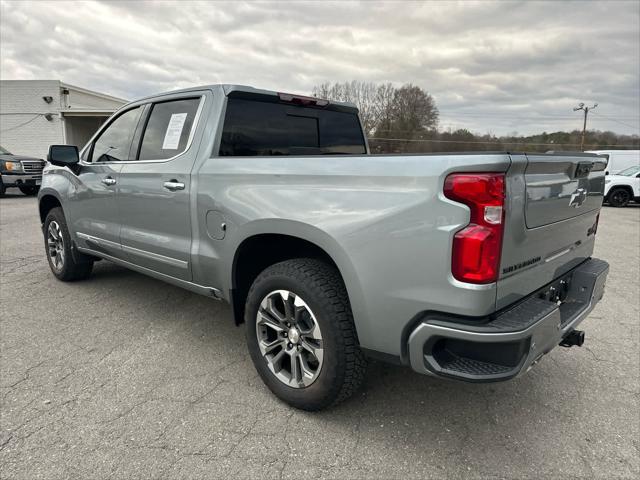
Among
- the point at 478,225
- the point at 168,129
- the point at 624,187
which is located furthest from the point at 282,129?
the point at 624,187

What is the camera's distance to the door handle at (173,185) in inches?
120

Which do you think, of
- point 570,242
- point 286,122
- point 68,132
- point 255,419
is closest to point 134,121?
point 286,122

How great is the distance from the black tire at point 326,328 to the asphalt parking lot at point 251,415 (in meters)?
0.19

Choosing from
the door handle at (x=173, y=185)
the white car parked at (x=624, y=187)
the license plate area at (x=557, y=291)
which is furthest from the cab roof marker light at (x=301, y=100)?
the white car parked at (x=624, y=187)

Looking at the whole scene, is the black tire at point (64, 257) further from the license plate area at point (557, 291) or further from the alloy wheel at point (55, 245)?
the license plate area at point (557, 291)

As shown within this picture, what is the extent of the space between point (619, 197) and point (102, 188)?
18.8m

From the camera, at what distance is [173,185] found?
308cm

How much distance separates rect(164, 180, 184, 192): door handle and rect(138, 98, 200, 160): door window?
0.23 meters

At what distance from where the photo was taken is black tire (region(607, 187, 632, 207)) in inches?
653

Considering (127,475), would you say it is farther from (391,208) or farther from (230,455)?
(391,208)

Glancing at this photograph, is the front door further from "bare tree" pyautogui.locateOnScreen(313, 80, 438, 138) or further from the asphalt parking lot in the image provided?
"bare tree" pyautogui.locateOnScreen(313, 80, 438, 138)

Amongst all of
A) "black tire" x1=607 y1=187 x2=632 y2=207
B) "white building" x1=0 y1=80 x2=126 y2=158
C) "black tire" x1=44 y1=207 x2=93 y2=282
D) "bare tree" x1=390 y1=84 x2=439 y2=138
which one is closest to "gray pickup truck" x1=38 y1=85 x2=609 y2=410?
"black tire" x1=44 y1=207 x2=93 y2=282

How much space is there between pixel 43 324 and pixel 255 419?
2.40 metres

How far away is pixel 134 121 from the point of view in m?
3.74
